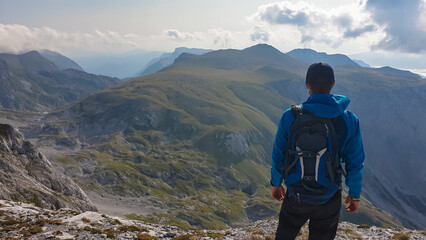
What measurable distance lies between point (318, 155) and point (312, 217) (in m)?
2.00

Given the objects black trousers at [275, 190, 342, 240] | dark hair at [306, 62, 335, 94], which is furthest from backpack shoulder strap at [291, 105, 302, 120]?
black trousers at [275, 190, 342, 240]

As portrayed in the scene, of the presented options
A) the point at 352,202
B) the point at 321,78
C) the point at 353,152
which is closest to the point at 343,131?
the point at 353,152

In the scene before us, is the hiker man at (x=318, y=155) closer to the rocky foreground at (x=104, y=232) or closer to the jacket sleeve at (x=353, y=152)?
the jacket sleeve at (x=353, y=152)

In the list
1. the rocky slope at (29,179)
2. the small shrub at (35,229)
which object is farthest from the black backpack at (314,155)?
the rocky slope at (29,179)

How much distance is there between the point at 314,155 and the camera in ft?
22.9

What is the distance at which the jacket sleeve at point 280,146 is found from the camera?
7532 mm

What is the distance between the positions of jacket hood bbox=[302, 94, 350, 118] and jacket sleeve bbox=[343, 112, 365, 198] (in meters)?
0.48

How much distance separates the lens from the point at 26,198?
4441 cm

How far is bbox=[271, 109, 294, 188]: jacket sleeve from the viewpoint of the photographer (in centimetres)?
753

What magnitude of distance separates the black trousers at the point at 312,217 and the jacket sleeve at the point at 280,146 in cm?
66

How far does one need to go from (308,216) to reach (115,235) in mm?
16574

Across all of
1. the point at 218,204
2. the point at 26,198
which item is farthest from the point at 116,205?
the point at 26,198

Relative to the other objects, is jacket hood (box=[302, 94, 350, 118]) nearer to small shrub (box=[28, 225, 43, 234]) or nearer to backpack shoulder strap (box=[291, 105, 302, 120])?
backpack shoulder strap (box=[291, 105, 302, 120])

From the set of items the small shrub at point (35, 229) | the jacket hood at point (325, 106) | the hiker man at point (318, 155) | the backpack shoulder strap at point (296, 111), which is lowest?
the small shrub at point (35, 229)
